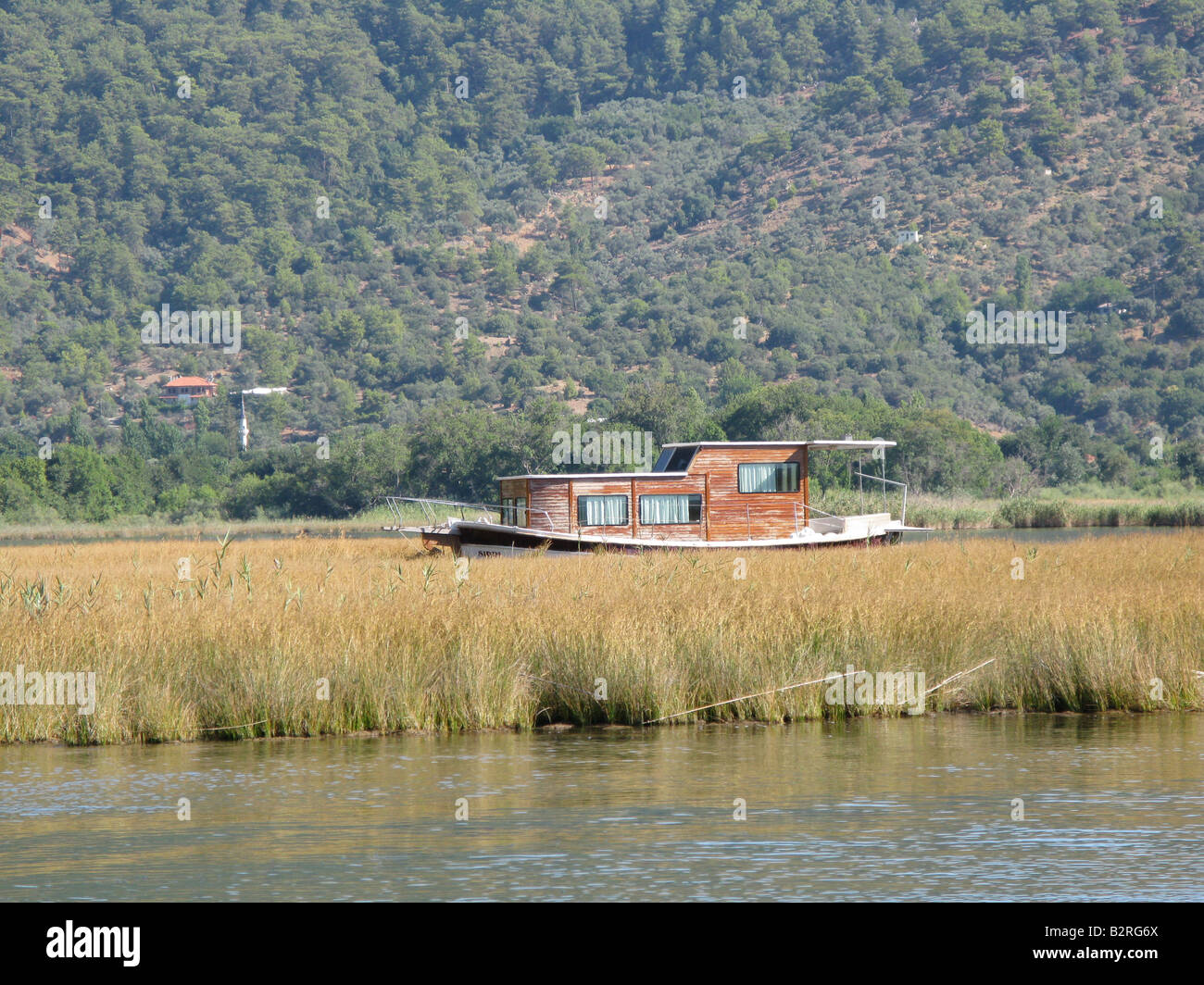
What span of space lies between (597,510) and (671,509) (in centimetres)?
197

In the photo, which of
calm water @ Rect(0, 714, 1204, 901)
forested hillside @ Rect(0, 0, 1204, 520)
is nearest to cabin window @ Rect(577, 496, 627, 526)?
calm water @ Rect(0, 714, 1204, 901)

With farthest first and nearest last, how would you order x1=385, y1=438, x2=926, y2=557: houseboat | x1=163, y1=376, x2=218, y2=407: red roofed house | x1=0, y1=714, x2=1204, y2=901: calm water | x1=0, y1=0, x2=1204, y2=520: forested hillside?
x1=163, y1=376, x2=218, y2=407: red roofed house → x1=0, y1=0, x2=1204, y2=520: forested hillside → x1=385, y1=438, x2=926, y2=557: houseboat → x1=0, y1=714, x2=1204, y2=901: calm water

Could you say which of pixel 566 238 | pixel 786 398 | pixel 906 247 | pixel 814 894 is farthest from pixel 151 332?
pixel 814 894

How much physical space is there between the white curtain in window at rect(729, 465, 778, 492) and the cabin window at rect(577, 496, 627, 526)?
11.4 ft

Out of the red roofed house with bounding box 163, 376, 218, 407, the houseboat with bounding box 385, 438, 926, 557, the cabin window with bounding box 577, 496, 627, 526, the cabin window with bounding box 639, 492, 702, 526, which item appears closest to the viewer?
the houseboat with bounding box 385, 438, 926, 557

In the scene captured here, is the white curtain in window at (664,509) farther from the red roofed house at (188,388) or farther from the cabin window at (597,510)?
the red roofed house at (188,388)

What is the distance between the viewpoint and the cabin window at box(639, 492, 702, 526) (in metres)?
40.8

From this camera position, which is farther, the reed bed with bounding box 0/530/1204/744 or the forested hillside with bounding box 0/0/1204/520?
the forested hillside with bounding box 0/0/1204/520

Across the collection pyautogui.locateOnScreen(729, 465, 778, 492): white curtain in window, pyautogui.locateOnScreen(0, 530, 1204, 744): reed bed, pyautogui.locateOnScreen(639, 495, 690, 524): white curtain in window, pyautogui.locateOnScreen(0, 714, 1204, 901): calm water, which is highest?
pyautogui.locateOnScreen(729, 465, 778, 492): white curtain in window

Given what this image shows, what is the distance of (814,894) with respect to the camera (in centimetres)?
1106

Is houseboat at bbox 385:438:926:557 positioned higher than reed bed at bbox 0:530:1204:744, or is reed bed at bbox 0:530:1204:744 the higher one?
houseboat at bbox 385:438:926:557

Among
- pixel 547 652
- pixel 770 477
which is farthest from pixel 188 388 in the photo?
pixel 547 652

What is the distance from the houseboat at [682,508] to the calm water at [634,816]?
74.6ft

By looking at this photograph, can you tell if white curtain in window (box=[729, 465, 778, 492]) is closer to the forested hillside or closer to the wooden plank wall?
the wooden plank wall
